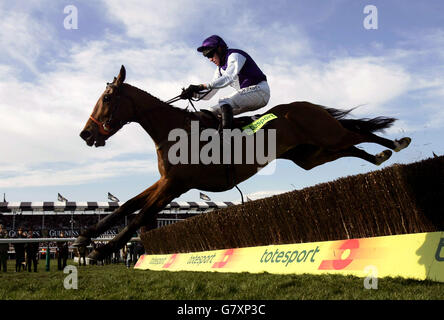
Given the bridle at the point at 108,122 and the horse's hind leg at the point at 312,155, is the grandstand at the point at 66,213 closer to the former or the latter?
the horse's hind leg at the point at 312,155

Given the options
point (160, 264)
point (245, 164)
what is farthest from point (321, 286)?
point (160, 264)

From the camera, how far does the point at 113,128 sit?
5.07 metres

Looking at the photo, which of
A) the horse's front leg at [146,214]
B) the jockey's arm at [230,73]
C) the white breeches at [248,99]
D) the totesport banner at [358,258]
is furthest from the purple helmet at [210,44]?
the totesport banner at [358,258]

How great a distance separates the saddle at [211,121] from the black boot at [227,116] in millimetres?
73

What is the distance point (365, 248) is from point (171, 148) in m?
2.64

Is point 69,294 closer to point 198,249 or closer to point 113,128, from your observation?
point 113,128

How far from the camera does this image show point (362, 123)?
646cm

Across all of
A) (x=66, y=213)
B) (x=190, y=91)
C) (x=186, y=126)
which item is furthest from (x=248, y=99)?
(x=66, y=213)

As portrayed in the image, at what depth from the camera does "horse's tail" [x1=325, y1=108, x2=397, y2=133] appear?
21.2 feet

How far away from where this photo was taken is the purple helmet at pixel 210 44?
5.44 m

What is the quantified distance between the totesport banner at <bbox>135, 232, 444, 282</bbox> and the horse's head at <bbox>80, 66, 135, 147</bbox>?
3.14 metres

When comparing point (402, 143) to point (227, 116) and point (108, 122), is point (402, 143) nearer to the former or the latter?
Result: point (227, 116)

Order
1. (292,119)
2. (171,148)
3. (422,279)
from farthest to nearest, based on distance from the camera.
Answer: (292,119), (171,148), (422,279)
